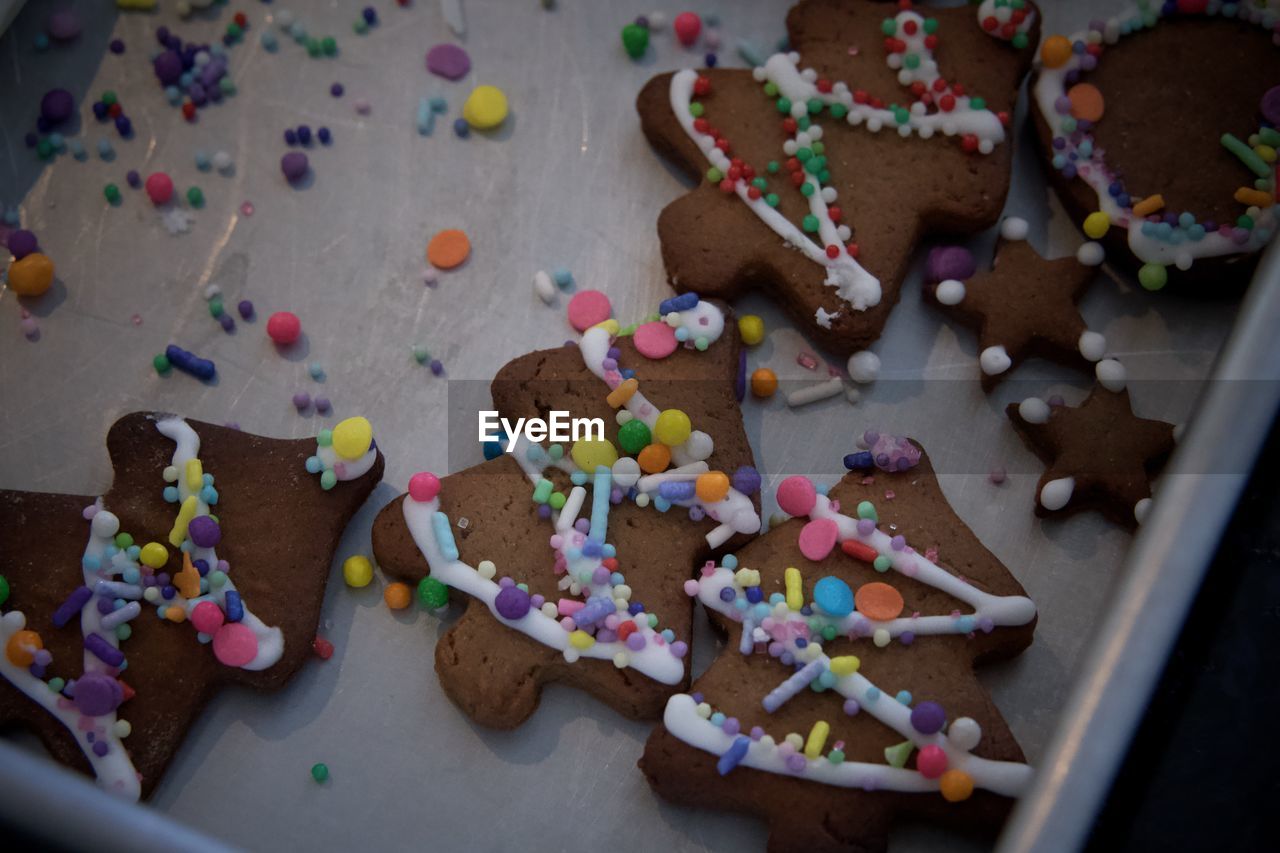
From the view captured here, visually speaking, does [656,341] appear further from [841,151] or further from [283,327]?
[283,327]

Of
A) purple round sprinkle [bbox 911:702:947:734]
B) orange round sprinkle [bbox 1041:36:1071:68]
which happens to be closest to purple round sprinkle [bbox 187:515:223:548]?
purple round sprinkle [bbox 911:702:947:734]

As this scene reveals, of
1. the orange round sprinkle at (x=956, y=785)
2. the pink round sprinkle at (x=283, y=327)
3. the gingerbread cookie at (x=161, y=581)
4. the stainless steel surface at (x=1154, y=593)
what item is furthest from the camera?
the pink round sprinkle at (x=283, y=327)

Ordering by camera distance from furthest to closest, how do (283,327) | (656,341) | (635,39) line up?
1. (635,39)
2. (283,327)
3. (656,341)

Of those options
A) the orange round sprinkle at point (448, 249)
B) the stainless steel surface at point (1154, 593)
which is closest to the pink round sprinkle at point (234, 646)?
the orange round sprinkle at point (448, 249)

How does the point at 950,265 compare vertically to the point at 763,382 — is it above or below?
above

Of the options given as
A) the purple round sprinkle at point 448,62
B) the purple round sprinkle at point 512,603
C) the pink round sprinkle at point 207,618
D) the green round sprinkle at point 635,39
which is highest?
the green round sprinkle at point 635,39

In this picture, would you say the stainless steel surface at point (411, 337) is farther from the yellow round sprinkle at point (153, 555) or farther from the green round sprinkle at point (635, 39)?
the yellow round sprinkle at point (153, 555)

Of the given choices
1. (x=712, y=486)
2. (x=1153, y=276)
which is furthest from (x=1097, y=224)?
(x=712, y=486)

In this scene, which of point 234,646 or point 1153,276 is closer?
point 234,646
